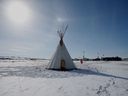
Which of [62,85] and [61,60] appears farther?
[61,60]

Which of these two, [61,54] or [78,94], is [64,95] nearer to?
Result: [78,94]

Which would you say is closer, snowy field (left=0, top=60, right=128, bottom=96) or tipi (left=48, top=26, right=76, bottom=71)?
snowy field (left=0, top=60, right=128, bottom=96)

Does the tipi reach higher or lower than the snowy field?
higher

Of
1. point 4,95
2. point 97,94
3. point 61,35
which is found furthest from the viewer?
point 61,35

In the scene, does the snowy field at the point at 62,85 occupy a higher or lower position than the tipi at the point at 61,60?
lower

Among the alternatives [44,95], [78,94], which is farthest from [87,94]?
[44,95]

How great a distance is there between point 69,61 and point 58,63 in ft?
5.39

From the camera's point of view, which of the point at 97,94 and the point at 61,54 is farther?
the point at 61,54

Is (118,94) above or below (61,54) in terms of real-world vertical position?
below

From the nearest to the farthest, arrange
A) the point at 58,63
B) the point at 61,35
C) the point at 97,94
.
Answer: the point at 97,94 < the point at 58,63 < the point at 61,35

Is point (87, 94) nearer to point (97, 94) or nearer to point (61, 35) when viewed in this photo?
point (97, 94)

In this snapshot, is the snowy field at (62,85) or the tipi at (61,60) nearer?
the snowy field at (62,85)

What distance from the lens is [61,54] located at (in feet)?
63.5

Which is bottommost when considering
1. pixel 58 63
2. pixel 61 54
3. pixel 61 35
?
pixel 58 63
